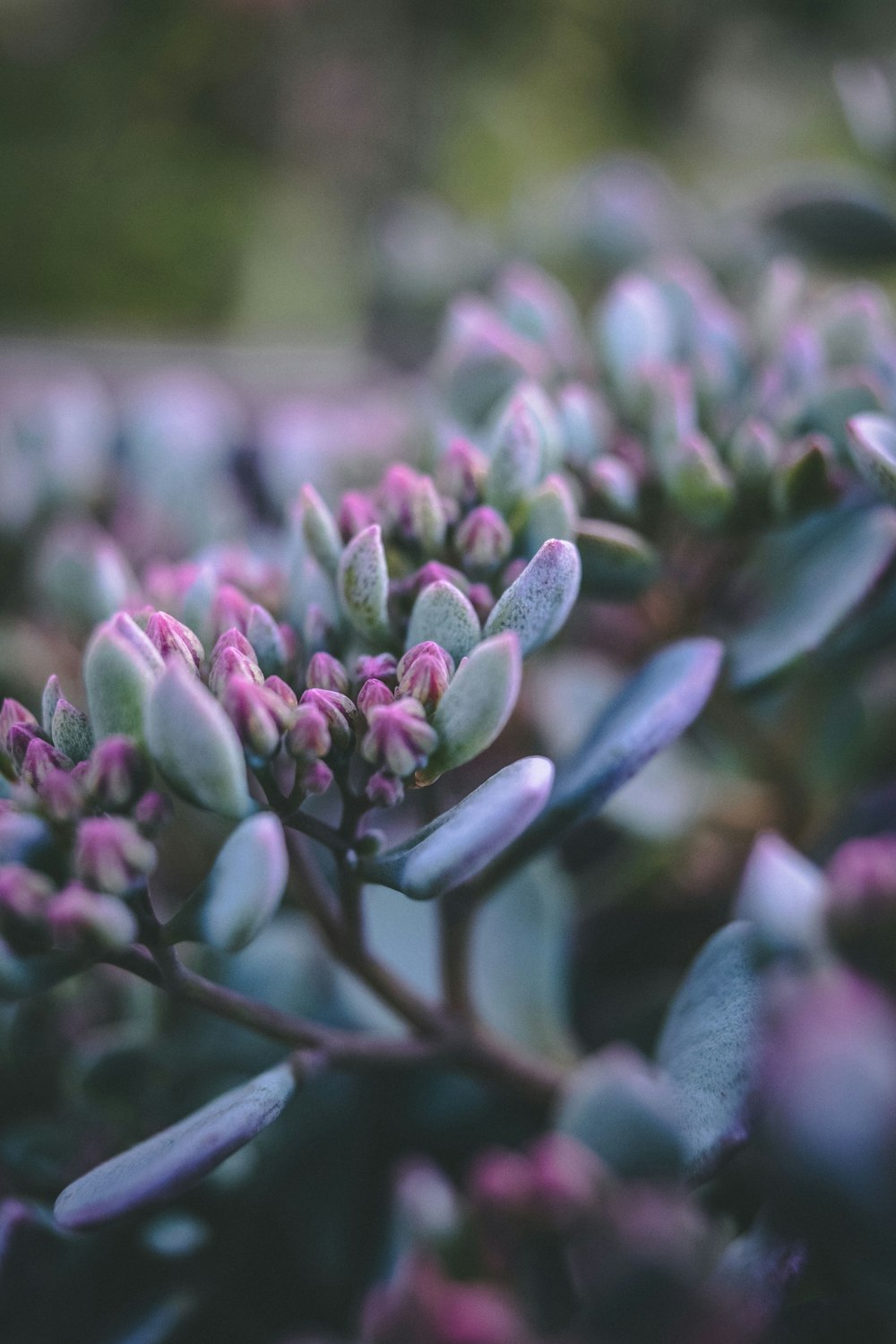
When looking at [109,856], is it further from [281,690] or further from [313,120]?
[313,120]

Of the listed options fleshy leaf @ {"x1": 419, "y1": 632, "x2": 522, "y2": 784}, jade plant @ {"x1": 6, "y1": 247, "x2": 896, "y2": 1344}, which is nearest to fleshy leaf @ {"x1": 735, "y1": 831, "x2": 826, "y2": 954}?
jade plant @ {"x1": 6, "y1": 247, "x2": 896, "y2": 1344}

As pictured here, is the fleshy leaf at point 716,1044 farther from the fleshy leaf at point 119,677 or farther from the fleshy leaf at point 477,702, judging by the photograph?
the fleshy leaf at point 119,677

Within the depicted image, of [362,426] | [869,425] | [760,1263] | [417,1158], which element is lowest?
[417,1158]

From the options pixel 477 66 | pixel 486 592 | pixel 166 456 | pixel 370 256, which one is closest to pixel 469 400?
pixel 486 592

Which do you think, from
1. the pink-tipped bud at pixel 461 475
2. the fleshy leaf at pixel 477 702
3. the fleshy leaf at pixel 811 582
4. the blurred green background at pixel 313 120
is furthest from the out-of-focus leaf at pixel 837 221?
the blurred green background at pixel 313 120

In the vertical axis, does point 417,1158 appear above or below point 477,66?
below

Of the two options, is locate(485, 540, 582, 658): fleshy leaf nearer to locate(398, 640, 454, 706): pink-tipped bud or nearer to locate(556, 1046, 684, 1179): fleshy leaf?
locate(398, 640, 454, 706): pink-tipped bud

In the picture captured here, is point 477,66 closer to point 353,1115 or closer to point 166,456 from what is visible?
point 166,456

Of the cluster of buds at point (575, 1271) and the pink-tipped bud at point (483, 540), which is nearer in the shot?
the cluster of buds at point (575, 1271)
